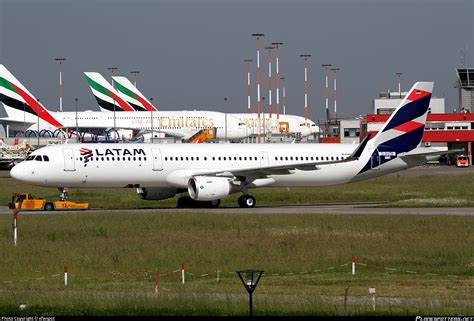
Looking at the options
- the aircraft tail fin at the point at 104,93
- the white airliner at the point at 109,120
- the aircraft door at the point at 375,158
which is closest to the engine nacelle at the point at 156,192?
the aircraft door at the point at 375,158

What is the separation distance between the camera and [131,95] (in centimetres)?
18188

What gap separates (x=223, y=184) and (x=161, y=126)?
102 meters

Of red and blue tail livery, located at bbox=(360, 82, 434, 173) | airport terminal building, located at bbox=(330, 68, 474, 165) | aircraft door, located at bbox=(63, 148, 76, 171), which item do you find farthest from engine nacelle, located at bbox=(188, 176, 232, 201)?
airport terminal building, located at bbox=(330, 68, 474, 165)

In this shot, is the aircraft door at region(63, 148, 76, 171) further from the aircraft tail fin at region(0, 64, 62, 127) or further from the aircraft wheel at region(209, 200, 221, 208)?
the aircraft tail fin at region(0, 64, 62, 127)

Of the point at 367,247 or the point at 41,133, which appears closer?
the point at 367,247

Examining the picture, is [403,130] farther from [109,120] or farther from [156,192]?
[109,120]

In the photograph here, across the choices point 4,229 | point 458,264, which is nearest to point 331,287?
point 458,264

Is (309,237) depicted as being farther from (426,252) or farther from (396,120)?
(396,120)

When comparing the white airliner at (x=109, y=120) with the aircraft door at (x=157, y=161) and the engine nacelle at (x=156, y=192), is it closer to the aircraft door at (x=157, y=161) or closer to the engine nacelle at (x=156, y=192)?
the engine nacelle at (x=156, y=192)

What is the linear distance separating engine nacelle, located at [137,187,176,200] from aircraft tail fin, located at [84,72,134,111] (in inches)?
4767

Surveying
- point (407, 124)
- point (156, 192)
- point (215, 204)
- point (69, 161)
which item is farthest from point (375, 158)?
point (69, 161)

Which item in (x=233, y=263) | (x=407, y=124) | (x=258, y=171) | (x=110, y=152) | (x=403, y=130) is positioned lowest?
(x=233, y=263)

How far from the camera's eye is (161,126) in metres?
153

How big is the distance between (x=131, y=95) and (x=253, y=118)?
34.9 m
